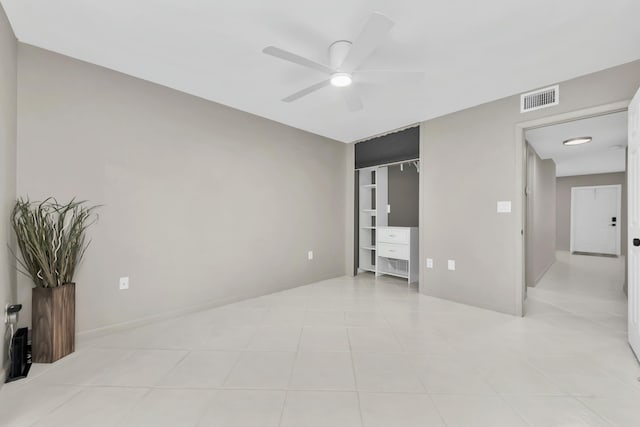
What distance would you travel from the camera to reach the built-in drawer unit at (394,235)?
4379 millimetres

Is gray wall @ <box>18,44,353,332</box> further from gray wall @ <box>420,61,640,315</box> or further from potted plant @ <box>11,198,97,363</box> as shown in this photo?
gray wall @ <box>420,61,640,315</box>

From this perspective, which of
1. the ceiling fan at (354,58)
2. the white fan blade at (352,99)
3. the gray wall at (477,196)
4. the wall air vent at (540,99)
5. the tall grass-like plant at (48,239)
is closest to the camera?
the ceiling fan at (354,58)

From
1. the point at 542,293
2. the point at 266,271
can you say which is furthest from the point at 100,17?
the point at 542,293

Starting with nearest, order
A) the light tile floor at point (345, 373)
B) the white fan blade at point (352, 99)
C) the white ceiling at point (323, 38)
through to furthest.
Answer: the light tile floor at point (345, 373) < the white ceiling at point (323, 38) < the white fan blade at point (352, 99)

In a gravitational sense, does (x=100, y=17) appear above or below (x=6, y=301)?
above

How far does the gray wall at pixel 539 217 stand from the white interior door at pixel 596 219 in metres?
2.56

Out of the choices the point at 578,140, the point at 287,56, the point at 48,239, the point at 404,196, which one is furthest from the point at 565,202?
the point at 48,239

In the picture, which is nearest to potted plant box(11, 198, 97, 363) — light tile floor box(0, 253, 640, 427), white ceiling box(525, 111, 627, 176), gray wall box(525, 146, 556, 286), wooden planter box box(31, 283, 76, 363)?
wooden planter box box(31, 283, 76, 363)

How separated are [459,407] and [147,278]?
2708mm

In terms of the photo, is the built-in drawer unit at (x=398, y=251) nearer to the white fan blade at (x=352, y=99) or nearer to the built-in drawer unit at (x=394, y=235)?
the built-in drawer unit at (x=394, y=235)

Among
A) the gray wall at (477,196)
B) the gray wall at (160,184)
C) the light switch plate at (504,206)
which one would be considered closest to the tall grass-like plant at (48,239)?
the gray wall at (160,184)

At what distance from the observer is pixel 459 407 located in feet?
5.12

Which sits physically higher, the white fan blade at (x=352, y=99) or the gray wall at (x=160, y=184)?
the white fan blade at (x=352, y=99)

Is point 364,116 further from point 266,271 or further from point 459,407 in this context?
point 459,407
